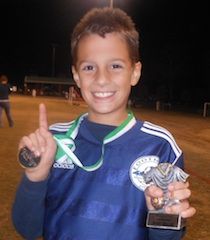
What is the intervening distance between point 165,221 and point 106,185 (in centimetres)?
39

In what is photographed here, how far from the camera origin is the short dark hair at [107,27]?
2381mm

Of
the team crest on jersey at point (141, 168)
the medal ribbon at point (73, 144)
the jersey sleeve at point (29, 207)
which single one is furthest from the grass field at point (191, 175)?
the team crest on jersey at point (141, 168)

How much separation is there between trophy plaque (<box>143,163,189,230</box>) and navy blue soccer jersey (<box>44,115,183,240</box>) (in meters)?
0.23

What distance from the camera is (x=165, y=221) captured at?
1.97m

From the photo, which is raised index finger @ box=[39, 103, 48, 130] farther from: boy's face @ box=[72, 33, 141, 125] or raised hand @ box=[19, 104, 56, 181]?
boy's face @ box=[72, 33, 141, 125]

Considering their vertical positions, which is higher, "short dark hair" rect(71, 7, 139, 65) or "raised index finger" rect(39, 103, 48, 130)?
"short dark hair" rect(71, 7, 139, 65)

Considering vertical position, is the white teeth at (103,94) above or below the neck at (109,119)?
above

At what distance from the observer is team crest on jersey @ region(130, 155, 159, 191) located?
88.9 inches

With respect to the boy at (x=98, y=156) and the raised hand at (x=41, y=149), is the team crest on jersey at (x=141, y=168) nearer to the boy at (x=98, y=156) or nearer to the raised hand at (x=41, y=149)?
the boy at (x=98, y=156)

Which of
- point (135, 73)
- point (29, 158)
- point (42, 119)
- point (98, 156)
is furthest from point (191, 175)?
point (29, 158)

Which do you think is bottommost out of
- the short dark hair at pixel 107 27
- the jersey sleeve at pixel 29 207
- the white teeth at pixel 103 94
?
the jersey sleeve at pixel 29 207

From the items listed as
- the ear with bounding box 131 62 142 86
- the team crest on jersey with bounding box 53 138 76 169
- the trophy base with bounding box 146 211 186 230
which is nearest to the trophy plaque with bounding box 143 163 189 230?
the trophy base with bounding box 146 211 186 230

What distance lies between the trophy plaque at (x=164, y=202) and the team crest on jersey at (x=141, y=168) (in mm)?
208

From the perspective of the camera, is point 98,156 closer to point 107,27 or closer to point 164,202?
point 164,202
